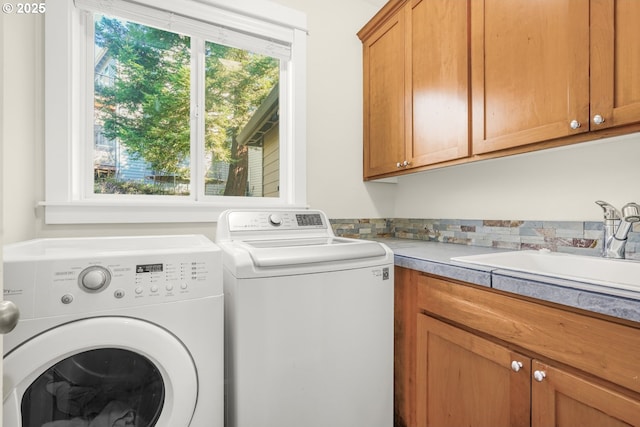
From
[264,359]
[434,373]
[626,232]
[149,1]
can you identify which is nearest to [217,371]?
[264,359]

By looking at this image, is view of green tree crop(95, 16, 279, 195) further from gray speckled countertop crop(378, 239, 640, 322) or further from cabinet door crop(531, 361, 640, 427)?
cabinet door crop(531, 361, 640, 427)

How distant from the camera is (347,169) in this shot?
2.30m

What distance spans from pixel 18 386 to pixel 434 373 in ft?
4.47

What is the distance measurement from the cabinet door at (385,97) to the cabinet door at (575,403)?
1312mm

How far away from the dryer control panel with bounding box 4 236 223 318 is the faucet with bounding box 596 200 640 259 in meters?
1.44

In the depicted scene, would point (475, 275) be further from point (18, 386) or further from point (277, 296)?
point (18, 386)

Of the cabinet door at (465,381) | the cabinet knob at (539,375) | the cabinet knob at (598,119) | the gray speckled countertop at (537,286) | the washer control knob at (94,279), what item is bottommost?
the cabinet door at (465,381)

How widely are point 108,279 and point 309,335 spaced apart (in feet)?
2.26

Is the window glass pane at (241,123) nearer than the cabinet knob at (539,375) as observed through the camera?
No

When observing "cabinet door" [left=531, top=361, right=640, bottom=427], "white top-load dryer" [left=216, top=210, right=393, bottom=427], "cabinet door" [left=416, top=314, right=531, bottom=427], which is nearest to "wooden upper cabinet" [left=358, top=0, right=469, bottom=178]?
"white top-load dryer" [left=216, top=210, right=393, bottom=427]

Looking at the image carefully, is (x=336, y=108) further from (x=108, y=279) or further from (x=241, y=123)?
(x=108, y=279)

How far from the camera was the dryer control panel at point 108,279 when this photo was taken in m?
0.83

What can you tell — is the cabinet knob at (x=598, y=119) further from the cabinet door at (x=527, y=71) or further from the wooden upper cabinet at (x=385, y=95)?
the wooden upper cabinet at (x=385, y=95)
